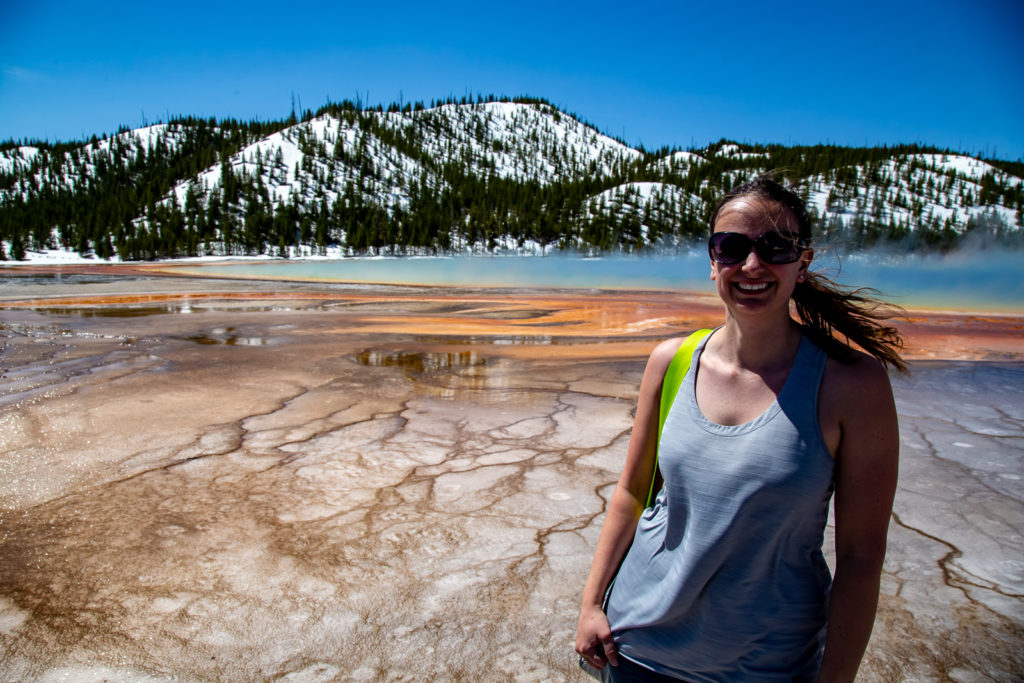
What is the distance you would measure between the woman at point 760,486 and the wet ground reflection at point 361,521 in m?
1.16

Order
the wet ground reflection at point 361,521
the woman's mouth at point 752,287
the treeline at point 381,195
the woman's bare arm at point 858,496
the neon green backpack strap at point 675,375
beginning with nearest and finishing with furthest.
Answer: the woman's bare arm at point 858,496, the woman's mouth at point 752,287, the neon green backpack strap at point 675,375, the wet ground reflection at point 361,521, the treeline at point 381,195

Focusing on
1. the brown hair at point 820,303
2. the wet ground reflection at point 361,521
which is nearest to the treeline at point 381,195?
the wet ground reflection at point 361,521

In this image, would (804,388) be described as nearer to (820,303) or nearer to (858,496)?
(858,496)

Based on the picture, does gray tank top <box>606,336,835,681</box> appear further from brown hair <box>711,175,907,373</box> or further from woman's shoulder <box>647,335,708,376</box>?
brown hair <box>711,175,907,373</box>

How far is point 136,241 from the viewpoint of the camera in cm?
6969

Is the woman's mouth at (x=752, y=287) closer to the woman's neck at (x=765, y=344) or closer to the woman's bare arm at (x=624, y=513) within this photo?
the woman's neck at (x=765, y=344)

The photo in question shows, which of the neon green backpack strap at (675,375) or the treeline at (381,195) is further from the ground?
the treeline at (381,195)

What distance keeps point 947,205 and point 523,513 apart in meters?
132

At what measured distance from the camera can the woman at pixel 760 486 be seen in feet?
4.19

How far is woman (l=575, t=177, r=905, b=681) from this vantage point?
4.19 ft

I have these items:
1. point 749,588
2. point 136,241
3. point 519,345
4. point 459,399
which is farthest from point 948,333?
point 136,241

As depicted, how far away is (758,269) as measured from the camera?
1423 millimetres

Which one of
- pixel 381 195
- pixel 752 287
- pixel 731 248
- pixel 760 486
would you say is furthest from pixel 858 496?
pixel 381 195

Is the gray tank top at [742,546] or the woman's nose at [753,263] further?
the woman's nose at [753,263]
